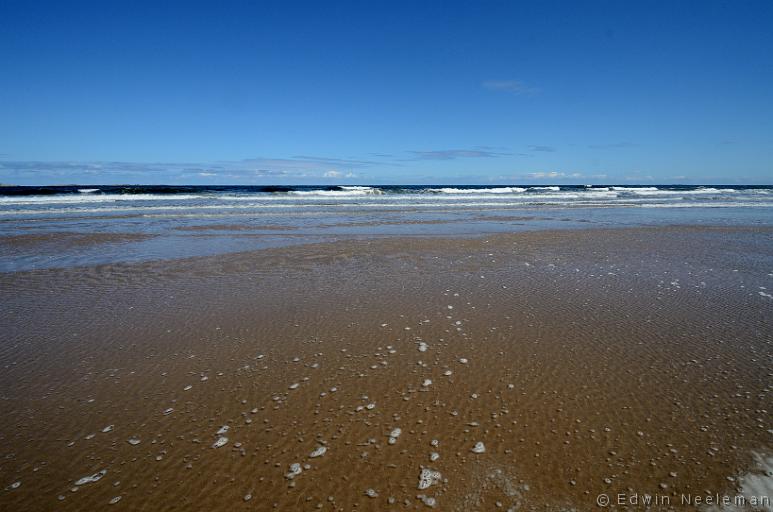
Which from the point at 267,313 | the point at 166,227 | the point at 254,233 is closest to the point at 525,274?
the point at 267,313

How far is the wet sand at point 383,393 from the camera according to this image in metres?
2.97

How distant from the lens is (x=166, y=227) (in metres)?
18.2

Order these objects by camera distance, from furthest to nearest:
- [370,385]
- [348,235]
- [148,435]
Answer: [348,235] < [370,385] < [148,435]

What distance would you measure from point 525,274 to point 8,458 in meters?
8.78

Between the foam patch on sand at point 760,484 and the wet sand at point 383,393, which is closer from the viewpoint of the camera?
the foam patch on sand at point 760,484

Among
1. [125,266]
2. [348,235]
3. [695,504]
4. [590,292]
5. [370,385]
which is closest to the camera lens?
[695,504]

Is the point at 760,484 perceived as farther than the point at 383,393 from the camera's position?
No

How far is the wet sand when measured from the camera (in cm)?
297

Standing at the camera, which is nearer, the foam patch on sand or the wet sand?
the foam patch on sand

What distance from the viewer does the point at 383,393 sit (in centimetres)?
419

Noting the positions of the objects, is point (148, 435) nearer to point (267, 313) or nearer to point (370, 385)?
point (370, 385)

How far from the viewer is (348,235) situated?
51.5ft

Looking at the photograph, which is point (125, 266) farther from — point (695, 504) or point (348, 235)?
point (695, 504)

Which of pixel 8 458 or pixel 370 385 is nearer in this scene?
pixel 8 458
